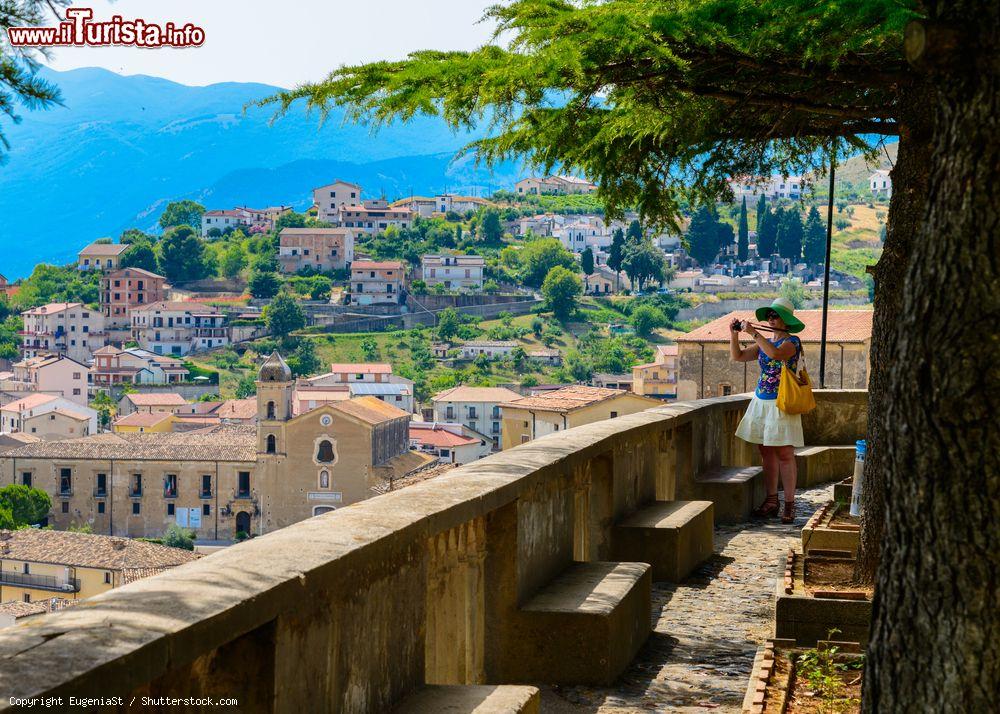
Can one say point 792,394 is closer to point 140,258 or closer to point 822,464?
point 822,464

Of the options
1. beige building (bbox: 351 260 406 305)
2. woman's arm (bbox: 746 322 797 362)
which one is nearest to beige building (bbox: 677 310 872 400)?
woman's arm (bbox: 746 322 797 362)

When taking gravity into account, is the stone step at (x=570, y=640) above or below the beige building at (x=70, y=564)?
above

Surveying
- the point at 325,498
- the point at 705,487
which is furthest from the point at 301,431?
the point at 705,487

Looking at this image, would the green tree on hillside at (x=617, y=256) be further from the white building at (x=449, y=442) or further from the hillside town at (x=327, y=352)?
the white building at (x=449, y=442)

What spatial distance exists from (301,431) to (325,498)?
5351mm

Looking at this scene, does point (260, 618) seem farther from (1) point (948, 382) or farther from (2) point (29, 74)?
(2) point (29, 74)

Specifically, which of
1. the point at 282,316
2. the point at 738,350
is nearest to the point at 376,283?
the point at 282,316

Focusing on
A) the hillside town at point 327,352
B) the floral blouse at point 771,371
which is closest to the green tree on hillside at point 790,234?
the hillside town at point 327,352

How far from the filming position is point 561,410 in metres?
65.1

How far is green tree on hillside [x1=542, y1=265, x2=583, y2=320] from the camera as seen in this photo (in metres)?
142

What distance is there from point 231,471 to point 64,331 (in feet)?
197

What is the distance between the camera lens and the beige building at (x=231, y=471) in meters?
89.4

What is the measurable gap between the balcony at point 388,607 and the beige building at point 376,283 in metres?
139

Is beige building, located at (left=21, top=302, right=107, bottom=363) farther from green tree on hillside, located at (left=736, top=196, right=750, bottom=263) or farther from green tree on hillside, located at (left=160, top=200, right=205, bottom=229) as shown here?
green tree on hillside, located at (left=736, top=196, right=750, bottom=263)
